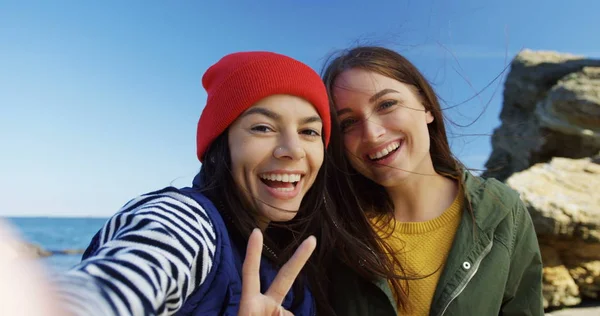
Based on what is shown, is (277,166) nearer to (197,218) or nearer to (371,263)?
(197,218)

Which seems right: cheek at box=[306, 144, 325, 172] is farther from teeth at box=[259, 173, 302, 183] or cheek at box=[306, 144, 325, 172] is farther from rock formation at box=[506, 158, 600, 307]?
rock formation at box=[506, 158, 600, 307]

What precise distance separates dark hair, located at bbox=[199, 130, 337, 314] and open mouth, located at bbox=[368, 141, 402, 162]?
32 cm

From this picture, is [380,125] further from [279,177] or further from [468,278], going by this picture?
[468,278]

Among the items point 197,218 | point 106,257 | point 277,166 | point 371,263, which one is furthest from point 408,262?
point 106,257

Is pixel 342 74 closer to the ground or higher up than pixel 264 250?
higher up

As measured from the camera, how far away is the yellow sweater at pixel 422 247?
2.47 m

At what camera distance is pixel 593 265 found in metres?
4.36

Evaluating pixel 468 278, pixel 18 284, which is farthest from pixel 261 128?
pixel 468 278

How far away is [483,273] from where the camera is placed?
248 centimetres

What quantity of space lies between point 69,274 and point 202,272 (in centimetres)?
44

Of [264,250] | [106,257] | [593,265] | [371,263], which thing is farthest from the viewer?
[593,265]

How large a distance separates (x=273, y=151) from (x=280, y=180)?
0.42ft

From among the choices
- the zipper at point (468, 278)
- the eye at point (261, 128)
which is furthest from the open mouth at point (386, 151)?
the eye at point (261, 128)

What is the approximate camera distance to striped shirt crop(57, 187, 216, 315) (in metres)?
1.02
